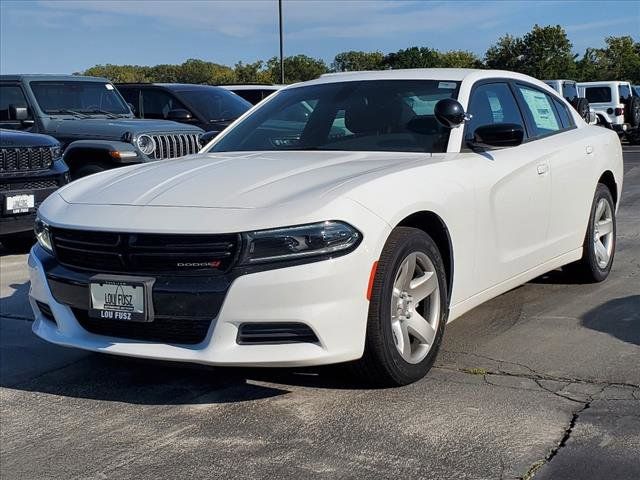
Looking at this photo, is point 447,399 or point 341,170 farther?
point 341,170

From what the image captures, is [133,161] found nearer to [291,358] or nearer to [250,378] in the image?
[250,378]

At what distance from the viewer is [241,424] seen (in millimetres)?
3762

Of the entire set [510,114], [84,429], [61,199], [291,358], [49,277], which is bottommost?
[84,429]

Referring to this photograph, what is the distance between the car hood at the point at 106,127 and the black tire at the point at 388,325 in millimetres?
6623

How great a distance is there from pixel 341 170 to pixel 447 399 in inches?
48.0

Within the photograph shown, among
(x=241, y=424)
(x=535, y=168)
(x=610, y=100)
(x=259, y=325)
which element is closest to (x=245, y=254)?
(x=259, y=325)

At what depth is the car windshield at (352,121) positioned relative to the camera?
15.9 ft

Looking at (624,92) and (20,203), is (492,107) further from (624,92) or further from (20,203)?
(624,92)

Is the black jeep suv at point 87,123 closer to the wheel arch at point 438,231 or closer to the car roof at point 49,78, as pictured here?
the car roof at point 49,78

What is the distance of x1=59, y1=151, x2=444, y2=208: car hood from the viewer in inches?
153

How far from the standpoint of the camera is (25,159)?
27.3ft

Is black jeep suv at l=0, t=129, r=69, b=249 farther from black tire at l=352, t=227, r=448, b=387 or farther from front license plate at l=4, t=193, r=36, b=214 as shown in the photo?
black tire at l=352, t=227, r=448, b=387

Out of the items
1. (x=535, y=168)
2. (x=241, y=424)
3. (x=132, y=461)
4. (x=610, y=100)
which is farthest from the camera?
(x=610, y=100)

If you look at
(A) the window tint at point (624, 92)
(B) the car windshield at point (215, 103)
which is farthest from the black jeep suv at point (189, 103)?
(A) the window tint at point (624, 92)
